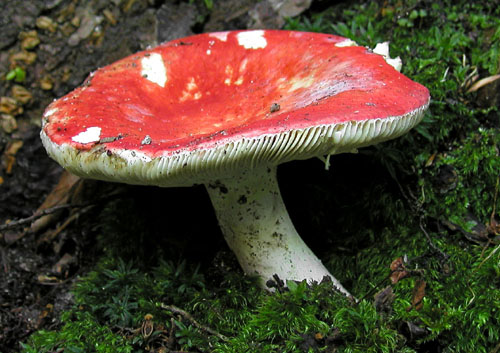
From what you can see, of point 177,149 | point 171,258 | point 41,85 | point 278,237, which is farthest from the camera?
point 41,85

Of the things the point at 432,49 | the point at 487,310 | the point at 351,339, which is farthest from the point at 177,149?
the point at 432,49

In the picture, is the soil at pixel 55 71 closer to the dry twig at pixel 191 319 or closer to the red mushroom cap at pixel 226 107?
the red mushroom cap at pixel 226 107

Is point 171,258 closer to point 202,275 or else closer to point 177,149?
point 202,275

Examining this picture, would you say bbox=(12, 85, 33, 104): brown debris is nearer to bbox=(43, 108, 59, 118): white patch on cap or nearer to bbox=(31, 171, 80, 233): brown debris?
bbox=(31, 171, 80, 233): brown debris

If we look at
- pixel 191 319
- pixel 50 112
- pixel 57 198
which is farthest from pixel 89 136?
pixel 57 198

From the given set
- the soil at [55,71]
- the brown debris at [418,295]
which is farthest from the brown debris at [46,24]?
the brown debris at [418,295]

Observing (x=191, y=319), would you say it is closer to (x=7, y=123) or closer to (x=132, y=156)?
(x=132, y=156)

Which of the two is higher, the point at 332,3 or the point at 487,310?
the point at 332,3

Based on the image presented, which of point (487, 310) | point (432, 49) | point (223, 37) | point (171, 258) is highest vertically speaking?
point (223, 37)
